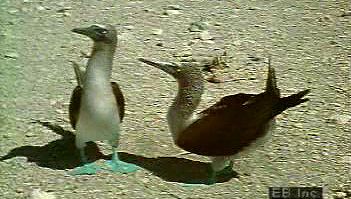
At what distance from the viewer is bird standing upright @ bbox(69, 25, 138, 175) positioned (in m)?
2.52

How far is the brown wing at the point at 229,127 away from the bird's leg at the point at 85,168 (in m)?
0.35

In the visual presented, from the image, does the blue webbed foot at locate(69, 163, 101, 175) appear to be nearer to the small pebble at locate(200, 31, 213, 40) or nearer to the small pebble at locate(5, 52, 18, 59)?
the small pebble at locate(5, 52, 18, 59)

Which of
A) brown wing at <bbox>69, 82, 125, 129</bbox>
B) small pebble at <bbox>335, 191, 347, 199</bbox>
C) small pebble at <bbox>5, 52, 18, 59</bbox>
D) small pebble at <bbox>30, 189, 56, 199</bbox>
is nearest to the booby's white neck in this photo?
brown wing at <bbox>69, 82, 125, 129</bbox>

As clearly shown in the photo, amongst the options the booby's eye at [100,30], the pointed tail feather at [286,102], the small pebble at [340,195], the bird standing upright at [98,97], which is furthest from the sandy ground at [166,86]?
the booby's eye at [100,30]

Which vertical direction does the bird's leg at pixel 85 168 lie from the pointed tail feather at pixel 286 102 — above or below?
below

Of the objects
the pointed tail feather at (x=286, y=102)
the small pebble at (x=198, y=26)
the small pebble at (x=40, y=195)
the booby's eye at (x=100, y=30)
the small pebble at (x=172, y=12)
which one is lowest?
the small pebble at (x=40, y=195)

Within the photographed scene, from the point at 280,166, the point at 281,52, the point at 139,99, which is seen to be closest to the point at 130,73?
the point at 139,99

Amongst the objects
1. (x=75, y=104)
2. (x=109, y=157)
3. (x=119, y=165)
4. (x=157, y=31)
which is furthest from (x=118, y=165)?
(x=157, y=31)

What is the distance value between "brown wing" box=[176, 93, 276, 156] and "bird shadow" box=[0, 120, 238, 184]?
167 mm

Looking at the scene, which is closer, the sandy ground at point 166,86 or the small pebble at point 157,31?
the sandy ground at point 166,86

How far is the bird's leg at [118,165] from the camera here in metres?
2.67

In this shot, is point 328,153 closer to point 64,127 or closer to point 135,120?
point 135,120

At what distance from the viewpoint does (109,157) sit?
2793mm

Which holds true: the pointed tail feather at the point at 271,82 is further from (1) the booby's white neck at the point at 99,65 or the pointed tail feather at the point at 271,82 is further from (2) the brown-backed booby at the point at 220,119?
(1) the booby's white neck at the point at 99,65
